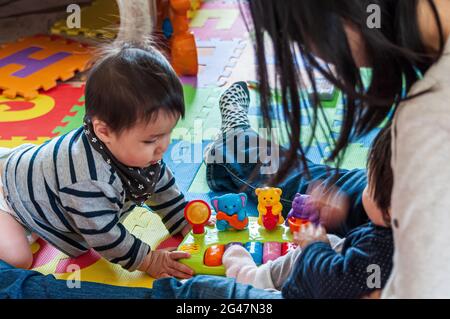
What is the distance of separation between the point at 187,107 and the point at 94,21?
64 cm

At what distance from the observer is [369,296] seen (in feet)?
2.64

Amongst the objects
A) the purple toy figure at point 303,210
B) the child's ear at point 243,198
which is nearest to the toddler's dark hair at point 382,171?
the purple toy figure at point 303,210

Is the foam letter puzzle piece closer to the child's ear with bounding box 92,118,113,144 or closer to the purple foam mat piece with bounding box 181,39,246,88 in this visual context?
the purple foam mat piece with bounding box 181,39,246,88

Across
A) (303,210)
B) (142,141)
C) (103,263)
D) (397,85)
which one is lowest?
(103,263)

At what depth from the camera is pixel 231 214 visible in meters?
1.13

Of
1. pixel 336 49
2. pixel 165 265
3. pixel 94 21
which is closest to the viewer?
pixel 336 49

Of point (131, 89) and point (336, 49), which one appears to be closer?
point (336, 49)

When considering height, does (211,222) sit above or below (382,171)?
below

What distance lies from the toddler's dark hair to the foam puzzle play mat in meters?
0.05

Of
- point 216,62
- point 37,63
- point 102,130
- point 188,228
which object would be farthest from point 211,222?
point 37,63

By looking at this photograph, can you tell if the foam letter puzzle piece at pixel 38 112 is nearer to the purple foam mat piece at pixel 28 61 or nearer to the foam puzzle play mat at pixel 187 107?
the foam puzzle play mat at pixel 187 107

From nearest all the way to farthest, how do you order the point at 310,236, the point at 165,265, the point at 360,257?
the point at 360,257
the point at 310,236
the point at 165,265

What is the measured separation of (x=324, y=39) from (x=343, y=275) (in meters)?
0.33

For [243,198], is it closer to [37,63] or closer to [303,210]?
[303,210]
